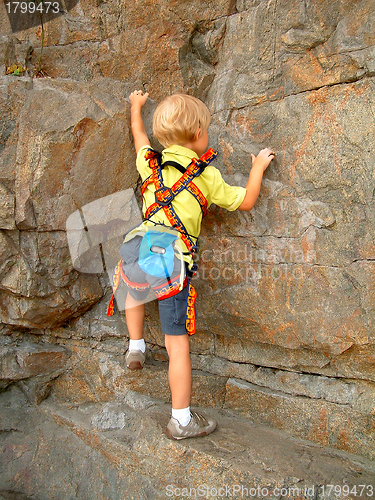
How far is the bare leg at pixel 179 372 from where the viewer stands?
2172 millimetres

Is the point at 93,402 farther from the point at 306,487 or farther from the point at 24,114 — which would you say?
the point at 24,114

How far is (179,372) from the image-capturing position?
2.18 meters

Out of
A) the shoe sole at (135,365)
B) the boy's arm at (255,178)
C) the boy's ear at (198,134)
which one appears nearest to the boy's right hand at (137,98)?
the boy's ear at (198,134)

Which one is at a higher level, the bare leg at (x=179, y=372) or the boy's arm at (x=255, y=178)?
the boy's arm at (x=255, y=178)

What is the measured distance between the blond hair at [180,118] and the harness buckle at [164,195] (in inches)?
10.7

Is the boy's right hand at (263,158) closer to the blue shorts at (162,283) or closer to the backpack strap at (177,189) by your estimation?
the backpack strap at (177,189)

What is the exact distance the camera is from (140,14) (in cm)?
291

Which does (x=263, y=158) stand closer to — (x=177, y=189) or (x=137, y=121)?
(x=177, y=189)

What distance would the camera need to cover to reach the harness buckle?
221 centimetres

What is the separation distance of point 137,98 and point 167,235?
0.97m

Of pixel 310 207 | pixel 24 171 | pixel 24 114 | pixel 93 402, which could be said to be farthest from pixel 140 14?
pixel 93 402

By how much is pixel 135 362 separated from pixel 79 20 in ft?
8.20

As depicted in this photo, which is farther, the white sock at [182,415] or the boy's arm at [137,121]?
the boy's arm at [137,121]

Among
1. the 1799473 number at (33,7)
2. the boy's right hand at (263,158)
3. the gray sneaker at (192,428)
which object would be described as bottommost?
the gray sneaker at (192,428)
